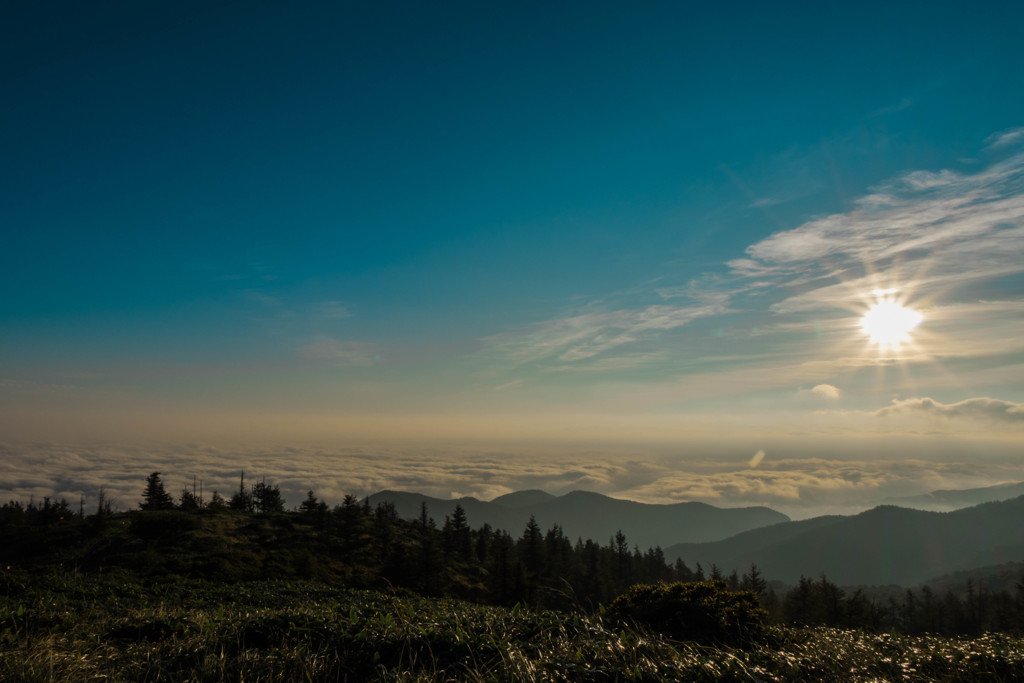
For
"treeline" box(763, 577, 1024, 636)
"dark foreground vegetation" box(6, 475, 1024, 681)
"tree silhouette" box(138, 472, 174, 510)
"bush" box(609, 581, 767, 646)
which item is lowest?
"treeline" box(763, 577, 1024, 636)

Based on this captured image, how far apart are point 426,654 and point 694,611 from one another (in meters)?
14.4

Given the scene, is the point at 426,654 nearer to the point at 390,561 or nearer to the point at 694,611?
the point at 694,611

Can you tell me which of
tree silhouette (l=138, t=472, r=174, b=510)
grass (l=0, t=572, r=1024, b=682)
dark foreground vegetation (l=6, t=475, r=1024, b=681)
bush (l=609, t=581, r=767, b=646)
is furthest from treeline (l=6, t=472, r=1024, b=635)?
grass (l=0, t=572, r=1024, b=682)

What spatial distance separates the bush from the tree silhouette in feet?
241

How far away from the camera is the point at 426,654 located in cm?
726

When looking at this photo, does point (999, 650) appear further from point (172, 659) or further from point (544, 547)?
point (544, 547)

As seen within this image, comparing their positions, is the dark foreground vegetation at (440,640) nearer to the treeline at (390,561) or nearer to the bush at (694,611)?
the bush at (694,611)

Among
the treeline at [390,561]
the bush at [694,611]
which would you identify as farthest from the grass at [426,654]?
the treeline at [390,561]

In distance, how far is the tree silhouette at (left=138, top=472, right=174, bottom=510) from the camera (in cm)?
6831

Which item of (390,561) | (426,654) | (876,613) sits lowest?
(876,613)

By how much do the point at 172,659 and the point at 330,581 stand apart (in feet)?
139

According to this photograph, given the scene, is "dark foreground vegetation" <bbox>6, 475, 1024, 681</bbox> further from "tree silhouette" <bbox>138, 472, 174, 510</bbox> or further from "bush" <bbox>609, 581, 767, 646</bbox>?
"tree silhouette" <bbox>138, 472, 174, 510</bbox>

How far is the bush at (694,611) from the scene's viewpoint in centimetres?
1723

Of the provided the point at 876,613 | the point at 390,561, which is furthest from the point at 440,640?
the point at 876,613
